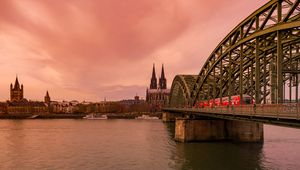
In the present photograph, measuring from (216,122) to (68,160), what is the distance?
29.2 metres

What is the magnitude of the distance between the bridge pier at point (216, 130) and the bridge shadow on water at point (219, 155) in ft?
6.15

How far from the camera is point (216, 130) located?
61438 millimetres

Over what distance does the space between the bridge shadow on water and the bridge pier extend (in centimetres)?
187

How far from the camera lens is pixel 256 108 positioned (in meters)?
30.4

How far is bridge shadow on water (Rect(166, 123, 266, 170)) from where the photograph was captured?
4116 cm

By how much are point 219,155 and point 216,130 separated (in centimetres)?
1422

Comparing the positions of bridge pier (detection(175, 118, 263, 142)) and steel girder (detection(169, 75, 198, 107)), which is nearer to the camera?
bridge pier (detection(175, 118, 263, 142))

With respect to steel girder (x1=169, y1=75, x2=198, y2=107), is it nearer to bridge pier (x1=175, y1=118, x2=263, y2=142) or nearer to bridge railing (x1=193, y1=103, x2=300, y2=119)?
bridge pier (x1=175, y1=118, x2=263, y2=142)

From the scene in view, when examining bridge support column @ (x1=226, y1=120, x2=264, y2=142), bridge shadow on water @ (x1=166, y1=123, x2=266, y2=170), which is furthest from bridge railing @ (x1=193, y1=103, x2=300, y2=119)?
bridge support column @ (x1=226, y1=120, x2=264, y2=142)

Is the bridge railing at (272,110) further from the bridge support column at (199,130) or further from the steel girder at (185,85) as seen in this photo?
the steel girder at (185,85)

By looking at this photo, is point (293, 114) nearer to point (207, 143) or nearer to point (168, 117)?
point (207, 143)

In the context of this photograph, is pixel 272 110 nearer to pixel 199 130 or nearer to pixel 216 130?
pixel 199 130

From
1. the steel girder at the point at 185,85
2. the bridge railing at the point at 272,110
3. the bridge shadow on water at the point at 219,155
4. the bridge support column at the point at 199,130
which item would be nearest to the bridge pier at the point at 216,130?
the bridge support column at the point at 199,130

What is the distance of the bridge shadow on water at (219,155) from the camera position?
41156mm
